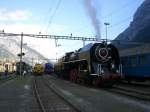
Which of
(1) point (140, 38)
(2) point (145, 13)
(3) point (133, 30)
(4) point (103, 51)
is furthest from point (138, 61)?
(2) point (145, 13)

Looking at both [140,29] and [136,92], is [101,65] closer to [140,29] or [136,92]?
[136,92]

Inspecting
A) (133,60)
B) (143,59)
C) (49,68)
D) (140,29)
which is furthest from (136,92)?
(140,29)

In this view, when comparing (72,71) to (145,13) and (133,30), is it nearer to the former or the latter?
(133,30)

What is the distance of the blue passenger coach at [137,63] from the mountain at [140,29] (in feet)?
300

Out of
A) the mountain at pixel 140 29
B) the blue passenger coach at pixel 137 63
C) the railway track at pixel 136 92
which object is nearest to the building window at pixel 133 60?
the blue passenger coach at pixel 137 63

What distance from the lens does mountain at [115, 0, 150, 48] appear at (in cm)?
13912

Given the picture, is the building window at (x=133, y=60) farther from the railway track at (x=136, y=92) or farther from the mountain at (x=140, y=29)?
the mountain at (x=140, y=29)

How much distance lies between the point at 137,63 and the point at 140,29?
116494mm

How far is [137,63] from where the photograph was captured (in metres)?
33.8

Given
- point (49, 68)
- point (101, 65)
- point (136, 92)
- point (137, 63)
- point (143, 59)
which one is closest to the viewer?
point (136, 92)

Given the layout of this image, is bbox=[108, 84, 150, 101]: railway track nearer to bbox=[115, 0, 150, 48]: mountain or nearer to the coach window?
the coach window

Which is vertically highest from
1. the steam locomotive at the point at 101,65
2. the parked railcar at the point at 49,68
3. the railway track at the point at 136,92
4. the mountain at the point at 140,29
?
the mountain at the point at 140,29

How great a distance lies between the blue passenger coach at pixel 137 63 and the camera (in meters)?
31.9

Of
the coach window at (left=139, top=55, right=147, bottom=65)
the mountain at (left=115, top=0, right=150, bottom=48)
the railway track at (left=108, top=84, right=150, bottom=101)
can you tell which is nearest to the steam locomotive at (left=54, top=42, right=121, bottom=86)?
the coach window at (left=139, top=55, right=147, bottom=65)
